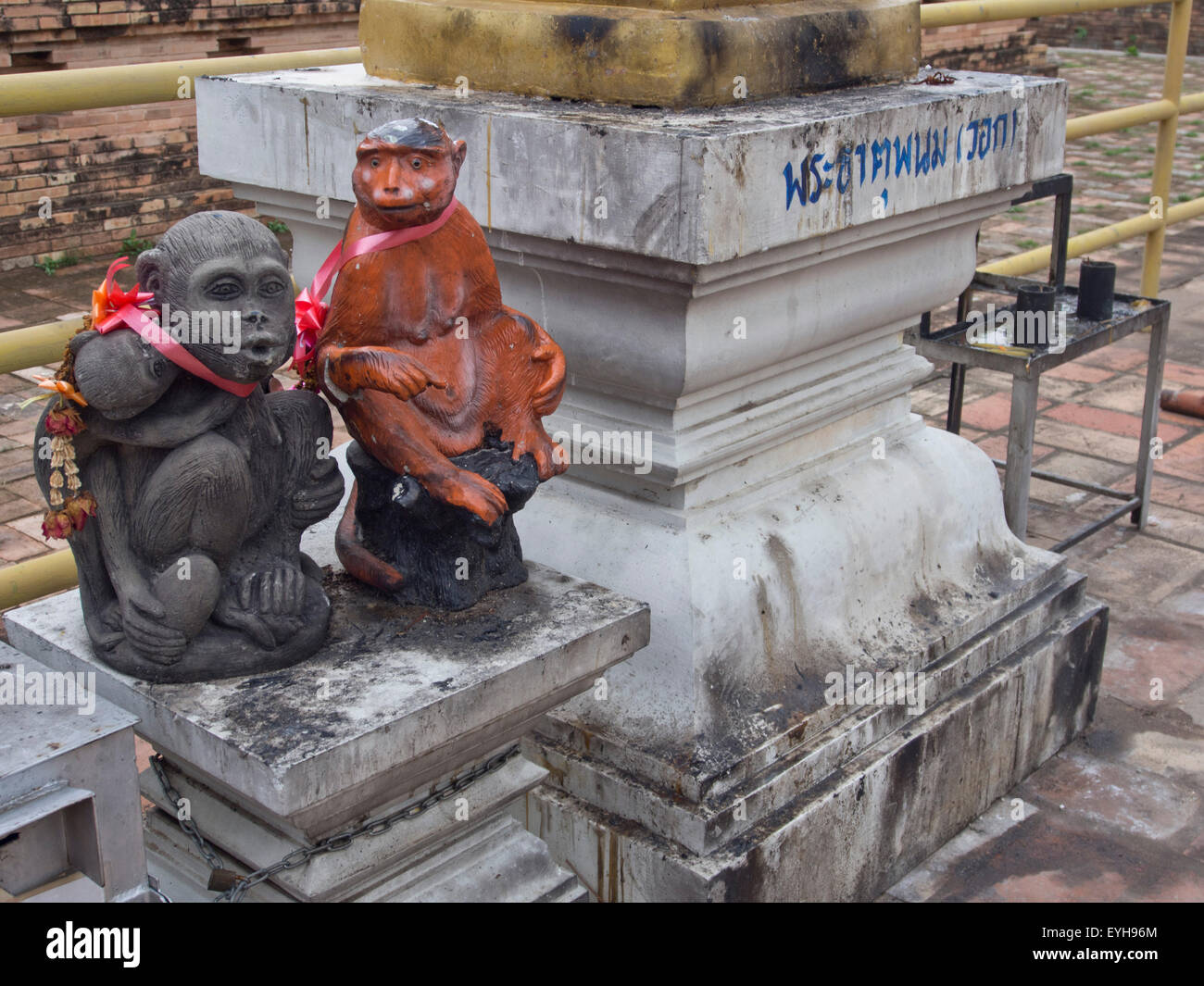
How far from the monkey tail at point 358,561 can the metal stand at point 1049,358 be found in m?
1.69

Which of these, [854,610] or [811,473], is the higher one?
[811,473]

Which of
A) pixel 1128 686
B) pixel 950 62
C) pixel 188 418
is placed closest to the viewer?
pixel 188 418

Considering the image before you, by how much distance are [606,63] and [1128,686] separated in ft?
6.80

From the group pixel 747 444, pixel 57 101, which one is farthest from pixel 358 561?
pixel 57 101

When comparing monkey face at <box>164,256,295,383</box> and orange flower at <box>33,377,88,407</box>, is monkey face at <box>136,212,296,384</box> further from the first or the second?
orange flower at <box>33,377,88,407</box>

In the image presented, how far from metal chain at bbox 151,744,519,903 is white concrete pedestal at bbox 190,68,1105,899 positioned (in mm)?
342

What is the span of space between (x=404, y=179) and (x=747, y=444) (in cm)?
91

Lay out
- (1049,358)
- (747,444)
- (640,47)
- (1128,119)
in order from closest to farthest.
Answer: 1. (640,47)
2. (747,444)
3. (1049,358)
4. (1128,119)

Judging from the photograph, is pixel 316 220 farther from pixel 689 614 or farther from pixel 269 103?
pixel 689 614

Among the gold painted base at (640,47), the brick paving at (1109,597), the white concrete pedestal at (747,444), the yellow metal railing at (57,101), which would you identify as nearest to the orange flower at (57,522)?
the yellow metal railing at (57,101)

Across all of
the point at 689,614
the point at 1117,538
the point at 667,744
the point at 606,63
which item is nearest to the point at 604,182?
the point at 606,63

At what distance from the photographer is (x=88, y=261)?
755cm

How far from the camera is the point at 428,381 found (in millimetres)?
2139

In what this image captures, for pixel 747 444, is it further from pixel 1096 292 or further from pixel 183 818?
pixel 1096 292
